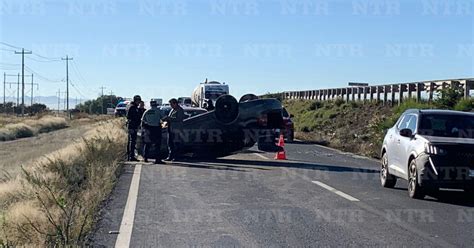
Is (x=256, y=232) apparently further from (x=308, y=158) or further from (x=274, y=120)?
(x=308, y=158)

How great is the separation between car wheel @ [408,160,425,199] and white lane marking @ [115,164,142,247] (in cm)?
493

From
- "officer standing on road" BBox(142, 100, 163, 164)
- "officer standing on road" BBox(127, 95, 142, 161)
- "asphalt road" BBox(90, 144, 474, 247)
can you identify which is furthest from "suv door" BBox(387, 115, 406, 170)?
"officer standing on road" BBox(127, 95, 142, 161)

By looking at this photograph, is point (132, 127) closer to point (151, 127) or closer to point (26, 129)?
point (151, 127)

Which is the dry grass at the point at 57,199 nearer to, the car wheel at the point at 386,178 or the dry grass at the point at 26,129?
the car wheel at the point at 386,178

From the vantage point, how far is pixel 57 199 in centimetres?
1072

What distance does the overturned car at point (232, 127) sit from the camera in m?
20.3

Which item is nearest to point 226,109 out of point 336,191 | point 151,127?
point 151,127

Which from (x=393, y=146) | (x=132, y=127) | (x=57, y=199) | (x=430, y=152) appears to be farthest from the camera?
(x=132, y=127)

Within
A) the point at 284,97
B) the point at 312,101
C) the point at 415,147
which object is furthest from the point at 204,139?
the point at 284,97

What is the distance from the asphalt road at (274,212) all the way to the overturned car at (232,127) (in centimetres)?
283

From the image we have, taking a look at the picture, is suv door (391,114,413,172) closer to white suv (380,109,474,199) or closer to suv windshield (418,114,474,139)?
white suv (380,109,474,199)

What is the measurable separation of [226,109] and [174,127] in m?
1.60

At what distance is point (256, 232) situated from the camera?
9438 millimetres

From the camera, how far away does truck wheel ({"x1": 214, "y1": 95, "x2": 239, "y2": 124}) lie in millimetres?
20359
